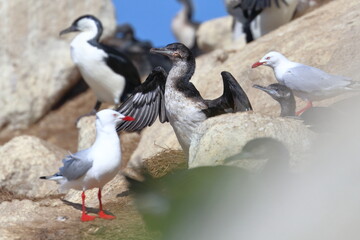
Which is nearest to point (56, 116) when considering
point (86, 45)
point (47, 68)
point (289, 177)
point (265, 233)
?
point (47, 68)

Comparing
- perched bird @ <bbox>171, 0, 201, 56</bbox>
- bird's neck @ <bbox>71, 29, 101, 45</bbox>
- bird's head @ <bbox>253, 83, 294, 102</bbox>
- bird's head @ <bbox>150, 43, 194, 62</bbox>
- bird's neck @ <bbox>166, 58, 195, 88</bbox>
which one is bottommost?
perched bird @ <bbox>171, 0, 201, 56</bbox>

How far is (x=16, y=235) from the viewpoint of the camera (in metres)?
7.81

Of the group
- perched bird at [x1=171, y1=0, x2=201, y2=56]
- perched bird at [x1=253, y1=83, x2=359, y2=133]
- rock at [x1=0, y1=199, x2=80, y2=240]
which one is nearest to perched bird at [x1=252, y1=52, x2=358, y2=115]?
perched bird at [x1=253, y1=83, x2=359, y2=133]

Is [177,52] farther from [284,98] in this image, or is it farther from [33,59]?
[33,59]

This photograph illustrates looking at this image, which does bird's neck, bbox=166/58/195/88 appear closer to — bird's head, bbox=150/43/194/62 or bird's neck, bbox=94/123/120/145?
bird's head, bbox=150/43/194/62

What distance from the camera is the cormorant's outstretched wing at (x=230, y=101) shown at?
8.61 metres

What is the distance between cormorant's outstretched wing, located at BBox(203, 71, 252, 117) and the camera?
8609 mm

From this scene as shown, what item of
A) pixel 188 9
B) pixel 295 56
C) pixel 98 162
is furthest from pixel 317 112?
pixel 188 9

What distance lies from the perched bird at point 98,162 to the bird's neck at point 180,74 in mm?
893

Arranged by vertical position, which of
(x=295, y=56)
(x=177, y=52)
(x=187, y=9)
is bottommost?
(x=187, y=9)

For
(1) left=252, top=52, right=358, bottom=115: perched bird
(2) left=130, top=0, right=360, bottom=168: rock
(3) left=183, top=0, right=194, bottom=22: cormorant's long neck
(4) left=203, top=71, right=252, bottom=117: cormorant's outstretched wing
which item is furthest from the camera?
(3) left=183, top=0, right=194, bottom=22: cormorant's long neck

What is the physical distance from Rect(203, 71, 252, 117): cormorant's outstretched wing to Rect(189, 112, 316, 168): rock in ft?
3.09

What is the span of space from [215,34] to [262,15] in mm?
7344

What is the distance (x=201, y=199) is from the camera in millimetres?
5582
